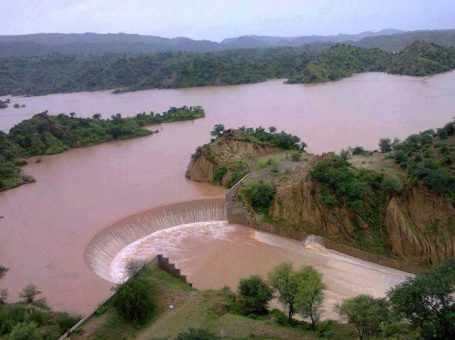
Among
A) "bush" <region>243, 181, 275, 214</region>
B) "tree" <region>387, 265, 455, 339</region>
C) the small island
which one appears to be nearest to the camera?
"tree" <region>387, 265, 455, 339</region>

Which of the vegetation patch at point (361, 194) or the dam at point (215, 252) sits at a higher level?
the vegetation patch at point (361, 194)

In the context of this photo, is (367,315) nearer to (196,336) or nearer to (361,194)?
(196,336)

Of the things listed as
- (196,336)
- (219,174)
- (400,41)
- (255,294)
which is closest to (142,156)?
(219,174)

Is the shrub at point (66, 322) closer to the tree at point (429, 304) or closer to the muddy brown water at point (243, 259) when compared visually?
the muddy brown water at point (243, 259)

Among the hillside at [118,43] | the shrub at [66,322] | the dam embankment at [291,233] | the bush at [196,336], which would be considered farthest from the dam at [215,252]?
the hillside at [118,43]

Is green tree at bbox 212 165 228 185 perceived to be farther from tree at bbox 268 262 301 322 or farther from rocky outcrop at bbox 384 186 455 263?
tree at bbox 268 262 301 322

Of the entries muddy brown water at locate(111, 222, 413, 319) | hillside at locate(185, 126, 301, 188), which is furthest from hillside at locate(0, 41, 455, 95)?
muddy brown water at locate(111, 222, 413, 319)
